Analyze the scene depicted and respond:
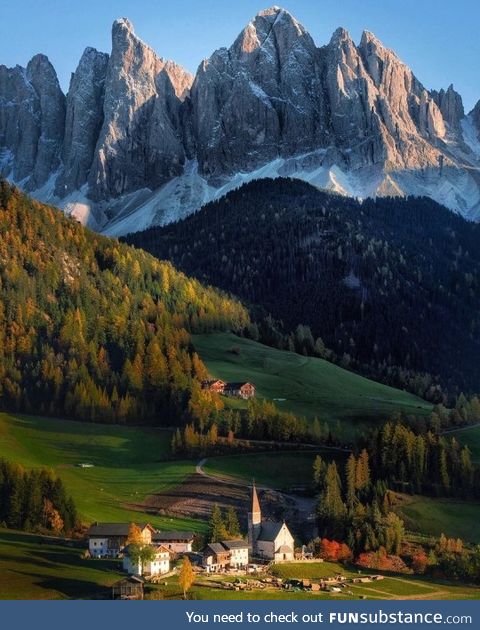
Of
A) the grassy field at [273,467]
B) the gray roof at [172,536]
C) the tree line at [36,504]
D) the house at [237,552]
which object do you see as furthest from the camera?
the grassy field at [273,467]

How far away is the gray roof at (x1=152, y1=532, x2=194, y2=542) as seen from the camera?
118 meters

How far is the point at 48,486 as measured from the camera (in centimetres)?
12925

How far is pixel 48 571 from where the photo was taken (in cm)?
10181

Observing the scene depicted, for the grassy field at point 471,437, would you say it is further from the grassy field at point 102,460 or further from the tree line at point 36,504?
the tree line at point 36,504

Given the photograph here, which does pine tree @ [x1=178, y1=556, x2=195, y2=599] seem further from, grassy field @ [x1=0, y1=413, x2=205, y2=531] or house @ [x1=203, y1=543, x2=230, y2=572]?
grassy field @ [x1=0, y1=413, x2=205, y2=531]

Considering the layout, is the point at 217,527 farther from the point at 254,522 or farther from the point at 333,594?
the point at 333,594

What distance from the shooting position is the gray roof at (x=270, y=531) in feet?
400

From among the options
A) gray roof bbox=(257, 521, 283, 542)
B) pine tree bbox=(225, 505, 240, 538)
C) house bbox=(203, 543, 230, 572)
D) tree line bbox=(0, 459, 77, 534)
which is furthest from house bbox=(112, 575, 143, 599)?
tree line bbox=(0, 459, 77, 534)

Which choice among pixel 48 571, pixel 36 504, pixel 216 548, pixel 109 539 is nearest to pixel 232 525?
pixel 216 548

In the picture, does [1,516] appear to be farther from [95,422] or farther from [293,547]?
[95,422]

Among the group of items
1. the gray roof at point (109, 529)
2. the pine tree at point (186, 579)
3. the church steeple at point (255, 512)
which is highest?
the church steeple at point (255, 512)

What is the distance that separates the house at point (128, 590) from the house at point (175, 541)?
62.5 feet

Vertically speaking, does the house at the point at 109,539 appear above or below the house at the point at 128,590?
above

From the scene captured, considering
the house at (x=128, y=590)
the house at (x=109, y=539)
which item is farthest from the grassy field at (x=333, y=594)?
the house at (x=109, y=539)
